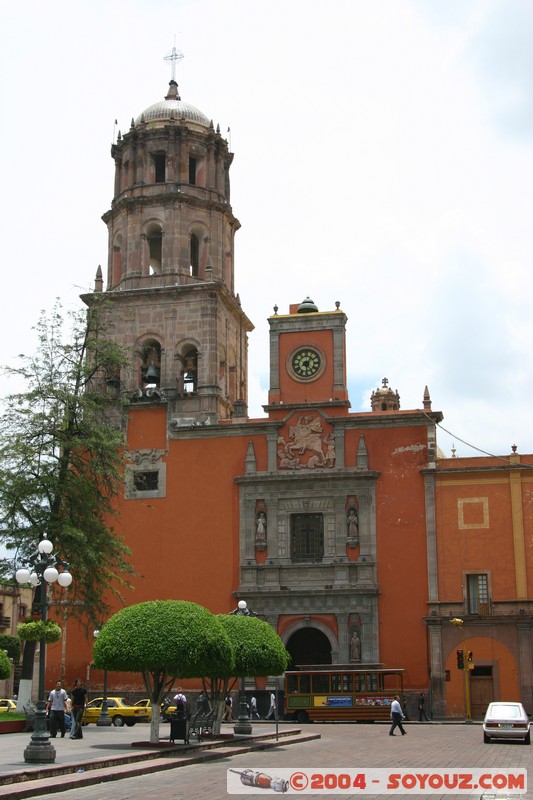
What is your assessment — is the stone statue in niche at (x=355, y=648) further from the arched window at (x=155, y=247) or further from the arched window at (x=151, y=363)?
the arched window at (x=155, y=247)

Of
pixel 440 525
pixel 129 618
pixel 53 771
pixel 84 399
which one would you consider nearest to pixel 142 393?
pixel 84 399

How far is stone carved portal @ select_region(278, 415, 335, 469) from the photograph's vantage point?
38906 millimetres

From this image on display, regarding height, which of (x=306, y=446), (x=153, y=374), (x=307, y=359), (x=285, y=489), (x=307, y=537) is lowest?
(x=307, y=537)

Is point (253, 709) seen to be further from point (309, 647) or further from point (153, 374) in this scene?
point (153, 374)

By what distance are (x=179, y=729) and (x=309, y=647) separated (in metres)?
16.7

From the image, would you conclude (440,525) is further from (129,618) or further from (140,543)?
(129,618)

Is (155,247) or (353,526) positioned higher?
(155,247)

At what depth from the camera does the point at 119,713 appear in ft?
107

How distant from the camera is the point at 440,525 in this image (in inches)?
1467

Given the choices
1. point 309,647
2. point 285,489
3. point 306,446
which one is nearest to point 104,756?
point 309,647

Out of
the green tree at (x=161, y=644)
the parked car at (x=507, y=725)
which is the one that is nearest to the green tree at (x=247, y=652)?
the green tree at (x=161, y=644)

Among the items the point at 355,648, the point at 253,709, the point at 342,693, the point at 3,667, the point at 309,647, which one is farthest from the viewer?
the point at 309,647

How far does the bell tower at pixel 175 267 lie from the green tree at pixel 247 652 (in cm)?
1586

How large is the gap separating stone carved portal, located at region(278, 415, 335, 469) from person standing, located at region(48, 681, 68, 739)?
1572 centimetres
